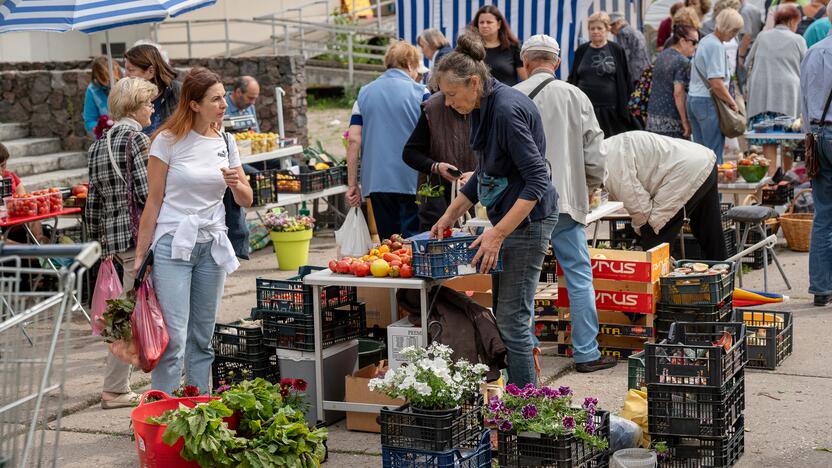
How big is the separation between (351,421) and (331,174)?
5.78 metres

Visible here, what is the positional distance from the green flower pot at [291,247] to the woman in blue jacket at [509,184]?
4788 millimetres

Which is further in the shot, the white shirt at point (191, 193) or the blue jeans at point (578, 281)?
the blue jeans at point (578, 281)

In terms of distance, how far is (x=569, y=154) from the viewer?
22.6 feet

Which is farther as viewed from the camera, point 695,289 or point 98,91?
point 98,91

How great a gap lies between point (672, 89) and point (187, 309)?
24.3 ft

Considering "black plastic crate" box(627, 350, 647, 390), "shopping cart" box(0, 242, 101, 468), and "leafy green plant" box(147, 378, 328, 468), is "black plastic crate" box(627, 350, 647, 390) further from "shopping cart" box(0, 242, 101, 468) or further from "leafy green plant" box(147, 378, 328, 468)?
"shopping cart" box(0, 242, 101, 468)

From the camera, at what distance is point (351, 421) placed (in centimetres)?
633

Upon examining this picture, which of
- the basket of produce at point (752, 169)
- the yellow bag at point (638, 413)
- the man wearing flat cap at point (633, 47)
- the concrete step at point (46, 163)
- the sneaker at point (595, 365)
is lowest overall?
the sneaker at point (595, 365)

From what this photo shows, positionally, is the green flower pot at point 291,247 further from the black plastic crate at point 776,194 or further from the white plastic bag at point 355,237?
the black plastic crate at point 776,194

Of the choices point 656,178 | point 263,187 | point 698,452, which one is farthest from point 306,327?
point 263,187

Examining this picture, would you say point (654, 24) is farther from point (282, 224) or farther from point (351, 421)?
point (351, 421)

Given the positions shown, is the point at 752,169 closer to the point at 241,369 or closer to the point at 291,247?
the point at 291,247

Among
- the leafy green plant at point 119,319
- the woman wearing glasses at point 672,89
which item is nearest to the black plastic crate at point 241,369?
the leafy green plant at point 119,319

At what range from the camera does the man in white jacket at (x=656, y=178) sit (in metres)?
8.07
